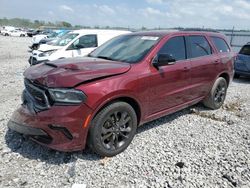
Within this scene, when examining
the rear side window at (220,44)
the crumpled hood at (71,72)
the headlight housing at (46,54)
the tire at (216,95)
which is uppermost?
the rear side window at (220,44)

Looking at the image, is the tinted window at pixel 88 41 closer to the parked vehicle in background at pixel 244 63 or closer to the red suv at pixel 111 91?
the red suv at pixel 111 91

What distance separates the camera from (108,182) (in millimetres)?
3184

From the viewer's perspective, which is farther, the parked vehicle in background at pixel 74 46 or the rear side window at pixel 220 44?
the parked vehicle in background at pixel 74 46

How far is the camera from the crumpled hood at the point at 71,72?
3.32m

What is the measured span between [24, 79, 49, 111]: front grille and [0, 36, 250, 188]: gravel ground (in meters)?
0.82

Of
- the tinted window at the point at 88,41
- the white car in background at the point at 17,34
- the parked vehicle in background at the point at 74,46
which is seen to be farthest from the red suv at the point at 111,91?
the white car in background at the point at 17,34

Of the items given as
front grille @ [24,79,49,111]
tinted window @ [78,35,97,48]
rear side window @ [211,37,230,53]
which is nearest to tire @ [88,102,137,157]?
front grille @ [24,79,49,111]

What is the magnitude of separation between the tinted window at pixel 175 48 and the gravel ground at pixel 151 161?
1.38 m

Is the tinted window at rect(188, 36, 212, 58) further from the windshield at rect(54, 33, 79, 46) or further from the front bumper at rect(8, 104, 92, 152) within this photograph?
the windshield at rect(54, 33, 79, 46)

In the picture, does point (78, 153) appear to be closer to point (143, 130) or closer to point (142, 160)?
point (142, 160)

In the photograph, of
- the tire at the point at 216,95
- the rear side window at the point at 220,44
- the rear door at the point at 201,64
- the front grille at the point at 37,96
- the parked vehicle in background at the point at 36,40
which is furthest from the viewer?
the parked vehicle in background at the point at 36,40

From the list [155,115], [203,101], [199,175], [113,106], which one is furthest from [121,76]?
[203,101]

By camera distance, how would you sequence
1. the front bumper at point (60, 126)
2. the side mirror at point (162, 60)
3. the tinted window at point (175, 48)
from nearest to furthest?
the front bumper at point (60, 126) < the side mirror at point (162, 60) < the tinted window at point (175, 48)

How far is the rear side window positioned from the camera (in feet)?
19.7
